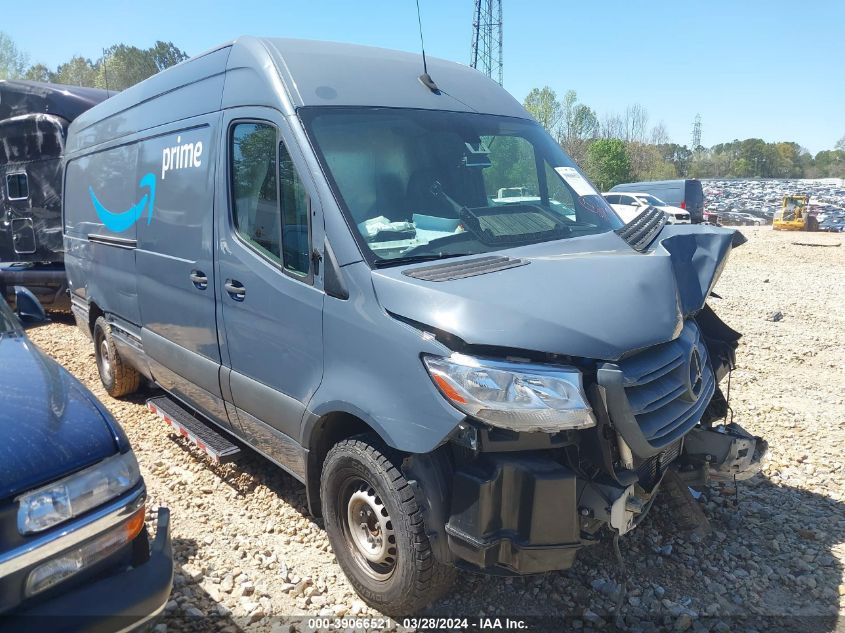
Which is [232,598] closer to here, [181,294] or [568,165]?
[181,294]

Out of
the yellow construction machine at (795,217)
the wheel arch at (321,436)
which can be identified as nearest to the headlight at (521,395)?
the wheel arch at (321,436)

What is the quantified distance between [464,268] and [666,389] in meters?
1.04

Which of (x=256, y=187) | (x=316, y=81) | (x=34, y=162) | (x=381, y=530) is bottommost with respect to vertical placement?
(x=381, y=530)

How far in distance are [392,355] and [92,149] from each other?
499cm

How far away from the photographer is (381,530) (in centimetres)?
297

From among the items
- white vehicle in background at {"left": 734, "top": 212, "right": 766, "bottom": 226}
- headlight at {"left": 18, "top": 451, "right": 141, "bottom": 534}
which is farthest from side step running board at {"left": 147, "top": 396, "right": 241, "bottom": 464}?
white vehicle in background at {"left": 734, "top": 212, "right": 766, "bottom": 226}

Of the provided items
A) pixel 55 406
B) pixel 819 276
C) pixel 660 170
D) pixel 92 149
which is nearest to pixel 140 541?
pixel 55 406

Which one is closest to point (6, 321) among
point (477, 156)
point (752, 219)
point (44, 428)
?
point (44, 428)

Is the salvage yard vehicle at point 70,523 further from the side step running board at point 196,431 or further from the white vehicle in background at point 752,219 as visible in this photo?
the white vehicle in background at point 752,219

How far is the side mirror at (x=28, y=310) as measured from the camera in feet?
12.4

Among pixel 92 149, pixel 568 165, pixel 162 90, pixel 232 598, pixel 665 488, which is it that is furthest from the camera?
pixel 92 149

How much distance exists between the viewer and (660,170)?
82.4m

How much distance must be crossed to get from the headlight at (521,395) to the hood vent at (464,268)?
455 mm

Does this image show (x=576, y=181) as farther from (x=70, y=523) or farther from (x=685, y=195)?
(x=685, y=195)
